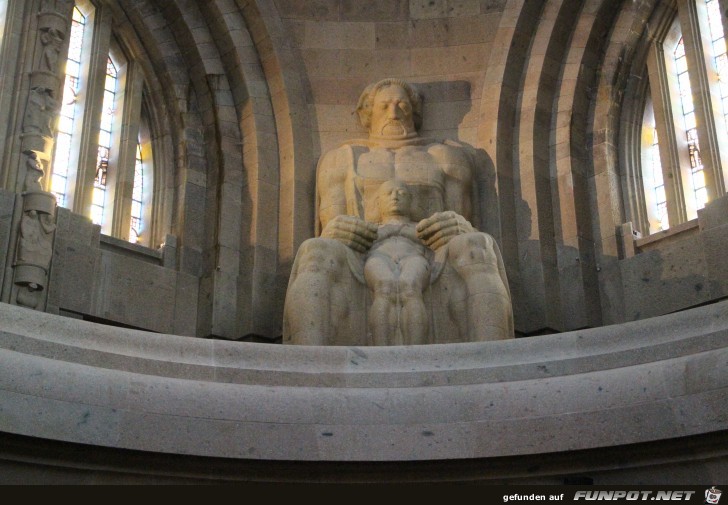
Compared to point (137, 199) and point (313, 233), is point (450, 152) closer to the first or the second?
point (313, 233)

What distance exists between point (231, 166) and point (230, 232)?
89cm

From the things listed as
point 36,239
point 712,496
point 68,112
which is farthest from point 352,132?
point 712,496

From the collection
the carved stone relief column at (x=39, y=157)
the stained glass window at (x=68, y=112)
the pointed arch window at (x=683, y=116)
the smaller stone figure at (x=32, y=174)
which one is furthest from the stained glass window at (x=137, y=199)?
the pointed arch window at (x=683, y=116)

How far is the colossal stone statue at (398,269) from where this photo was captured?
1380cm

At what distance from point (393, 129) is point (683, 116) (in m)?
3.56

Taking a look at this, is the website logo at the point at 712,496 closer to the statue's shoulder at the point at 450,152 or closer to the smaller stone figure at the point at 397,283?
the smaller stone figure at the point at 397,283

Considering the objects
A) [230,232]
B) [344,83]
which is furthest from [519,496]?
[344,83]

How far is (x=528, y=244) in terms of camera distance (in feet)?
53.0

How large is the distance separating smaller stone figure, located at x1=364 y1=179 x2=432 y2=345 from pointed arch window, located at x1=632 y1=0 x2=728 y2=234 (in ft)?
10.8

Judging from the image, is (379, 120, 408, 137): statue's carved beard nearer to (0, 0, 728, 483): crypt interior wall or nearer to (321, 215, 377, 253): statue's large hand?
(0, 0, 728, 483): crypt interior wall

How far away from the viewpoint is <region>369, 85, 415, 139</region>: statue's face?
16391 millimetres

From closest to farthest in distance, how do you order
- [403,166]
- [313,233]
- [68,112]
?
[403,166]
[313,233]
[68,112]

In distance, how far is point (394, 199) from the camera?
15.3 m

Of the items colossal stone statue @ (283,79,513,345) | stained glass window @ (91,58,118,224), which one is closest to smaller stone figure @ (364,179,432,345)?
colossal stone statue @ (283,79,513,345)
